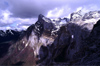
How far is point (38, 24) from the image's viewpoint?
78.8 m

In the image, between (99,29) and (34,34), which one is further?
(34,34)

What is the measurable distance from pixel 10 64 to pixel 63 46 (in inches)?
1909

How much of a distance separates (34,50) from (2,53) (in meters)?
49.8

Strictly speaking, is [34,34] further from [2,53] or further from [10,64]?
[2,53]

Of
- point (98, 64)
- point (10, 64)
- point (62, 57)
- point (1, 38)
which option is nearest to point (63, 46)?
point (62, 57)

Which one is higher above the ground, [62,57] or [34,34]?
[34,34]

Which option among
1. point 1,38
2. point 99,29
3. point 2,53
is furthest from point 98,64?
point 1,38

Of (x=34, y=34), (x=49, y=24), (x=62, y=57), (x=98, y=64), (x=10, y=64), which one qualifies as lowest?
(x=10, y=64)

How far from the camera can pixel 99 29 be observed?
22531 mm

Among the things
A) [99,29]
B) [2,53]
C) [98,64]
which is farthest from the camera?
[2,53]

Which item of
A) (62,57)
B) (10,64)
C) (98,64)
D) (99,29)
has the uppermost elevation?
A: (99,29)

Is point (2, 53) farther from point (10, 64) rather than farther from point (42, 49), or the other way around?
point (42, 49)

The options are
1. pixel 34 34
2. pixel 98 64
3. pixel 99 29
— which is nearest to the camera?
pixel 98 64

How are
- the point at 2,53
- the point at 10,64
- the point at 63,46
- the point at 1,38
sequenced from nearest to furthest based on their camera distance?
1. the point at 63,46
2. the point at 10,64
3. the point at 2,53
4. the point at 1,38
